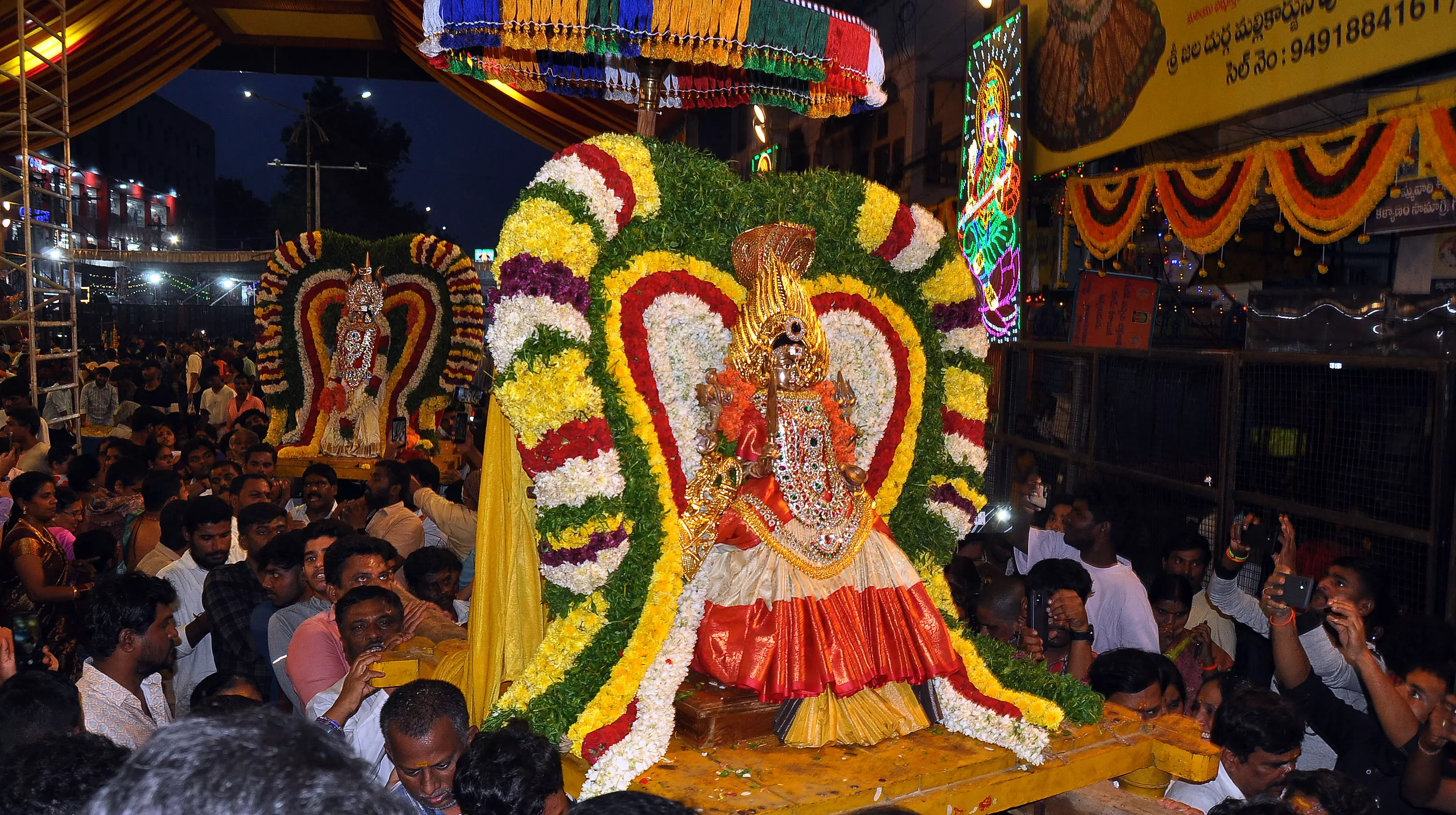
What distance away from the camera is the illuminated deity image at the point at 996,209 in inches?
369

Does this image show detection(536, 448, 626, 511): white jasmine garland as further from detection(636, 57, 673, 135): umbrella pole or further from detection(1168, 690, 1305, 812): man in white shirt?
detection(1168, 690, 1305, 812): man in white shirt

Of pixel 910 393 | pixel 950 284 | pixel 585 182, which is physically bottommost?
pixel 910 393

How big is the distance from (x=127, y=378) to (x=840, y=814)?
1287 cm

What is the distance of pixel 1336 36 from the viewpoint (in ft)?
21.5

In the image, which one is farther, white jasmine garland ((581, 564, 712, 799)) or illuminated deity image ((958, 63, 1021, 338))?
illuminated deity image ((958, 63, 1021, 338))

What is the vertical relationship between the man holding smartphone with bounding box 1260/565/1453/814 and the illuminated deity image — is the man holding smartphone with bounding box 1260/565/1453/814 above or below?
below

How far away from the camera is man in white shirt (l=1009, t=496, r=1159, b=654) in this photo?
4941 mm

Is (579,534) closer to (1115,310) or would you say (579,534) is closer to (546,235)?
(546,235)

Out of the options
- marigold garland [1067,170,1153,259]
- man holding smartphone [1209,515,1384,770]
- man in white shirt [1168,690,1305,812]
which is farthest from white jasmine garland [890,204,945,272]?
marigold garland [1067,170,1153,259]

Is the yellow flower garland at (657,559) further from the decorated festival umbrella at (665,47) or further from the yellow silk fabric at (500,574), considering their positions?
the decorated festival umbrella at (665,47)

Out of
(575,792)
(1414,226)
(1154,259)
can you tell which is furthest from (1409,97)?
(575,792)

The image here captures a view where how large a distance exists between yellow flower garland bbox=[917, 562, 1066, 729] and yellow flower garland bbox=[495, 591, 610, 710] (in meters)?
1.34

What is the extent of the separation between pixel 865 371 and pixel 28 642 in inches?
132

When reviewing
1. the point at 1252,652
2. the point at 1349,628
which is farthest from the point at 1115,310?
the point at 1349,628
